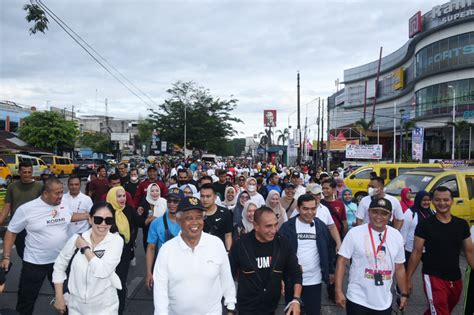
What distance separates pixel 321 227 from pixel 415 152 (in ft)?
84.4

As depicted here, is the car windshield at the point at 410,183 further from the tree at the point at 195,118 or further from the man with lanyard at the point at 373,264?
the tree at the point at 195,118

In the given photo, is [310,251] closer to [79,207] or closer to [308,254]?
[308,254]

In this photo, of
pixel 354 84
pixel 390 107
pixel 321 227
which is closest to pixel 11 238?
pixel 321 227

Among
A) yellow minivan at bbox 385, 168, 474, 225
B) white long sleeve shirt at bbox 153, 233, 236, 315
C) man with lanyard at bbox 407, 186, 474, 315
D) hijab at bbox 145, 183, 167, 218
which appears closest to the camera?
white long sleeve shirt at bbox 153, 233, 236, 315

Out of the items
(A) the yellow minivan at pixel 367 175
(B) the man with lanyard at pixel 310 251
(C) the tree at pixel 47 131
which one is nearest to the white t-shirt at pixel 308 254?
(B) the man with lanyard at pixel 310 251

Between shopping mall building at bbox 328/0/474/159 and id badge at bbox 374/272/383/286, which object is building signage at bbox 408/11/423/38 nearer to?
shopping mall building at bbox 328/0/474/159

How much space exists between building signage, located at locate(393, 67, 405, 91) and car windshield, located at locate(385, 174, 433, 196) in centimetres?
5265

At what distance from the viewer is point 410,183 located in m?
9.96

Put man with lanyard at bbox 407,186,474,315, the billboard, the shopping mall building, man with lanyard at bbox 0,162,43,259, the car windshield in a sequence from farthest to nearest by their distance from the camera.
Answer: the shopping mall building, the billboard, the car windshield, man with lanyard at bbox 0,162,43,259, man with lanyard at bbox 407,186,474,315

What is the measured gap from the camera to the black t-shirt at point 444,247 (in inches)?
157

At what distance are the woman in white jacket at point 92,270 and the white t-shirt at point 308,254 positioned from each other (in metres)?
1.83

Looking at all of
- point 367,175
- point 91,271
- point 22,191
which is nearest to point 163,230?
point 91,271

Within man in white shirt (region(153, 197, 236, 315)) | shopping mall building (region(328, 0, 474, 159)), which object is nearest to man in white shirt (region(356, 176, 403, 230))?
man in white shirt (region(153, 197, 236, 315))

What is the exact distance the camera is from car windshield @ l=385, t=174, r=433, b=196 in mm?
9602
